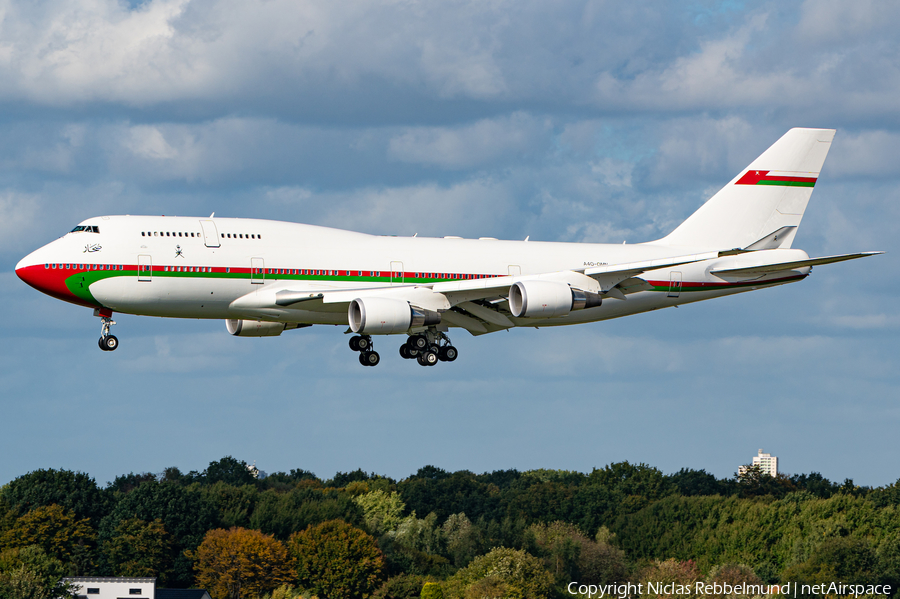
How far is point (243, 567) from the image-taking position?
118062mm

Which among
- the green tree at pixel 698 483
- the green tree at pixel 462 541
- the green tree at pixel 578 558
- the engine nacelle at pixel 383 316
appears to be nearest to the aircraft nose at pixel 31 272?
the engine nacelle at pixel 383 316

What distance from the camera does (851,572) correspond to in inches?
4419

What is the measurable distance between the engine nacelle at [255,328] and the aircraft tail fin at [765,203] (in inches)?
872

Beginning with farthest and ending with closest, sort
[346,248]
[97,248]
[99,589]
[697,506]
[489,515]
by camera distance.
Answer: [489,515], [697,506], [99,589], [346,248], [97,248]

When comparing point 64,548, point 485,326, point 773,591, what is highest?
point 485,326

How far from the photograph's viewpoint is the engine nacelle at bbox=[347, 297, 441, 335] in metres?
54.8

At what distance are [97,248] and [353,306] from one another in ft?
38.1

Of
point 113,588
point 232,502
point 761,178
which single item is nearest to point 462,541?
point 232,502

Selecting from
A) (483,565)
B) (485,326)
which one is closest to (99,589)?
(483,565)

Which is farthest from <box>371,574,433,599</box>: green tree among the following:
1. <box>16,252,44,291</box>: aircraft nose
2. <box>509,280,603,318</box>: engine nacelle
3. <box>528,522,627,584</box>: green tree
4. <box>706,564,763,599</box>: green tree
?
<box>16,252,44,291</box>: aircraft nose

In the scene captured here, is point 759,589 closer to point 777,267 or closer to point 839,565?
point 839,565

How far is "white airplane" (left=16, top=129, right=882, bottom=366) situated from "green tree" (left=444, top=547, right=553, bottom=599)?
1789 inches

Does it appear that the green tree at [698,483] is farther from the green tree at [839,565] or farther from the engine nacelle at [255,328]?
the engine nacelle at [255,328]

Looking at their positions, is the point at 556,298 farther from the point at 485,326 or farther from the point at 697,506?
the point at 697,506
